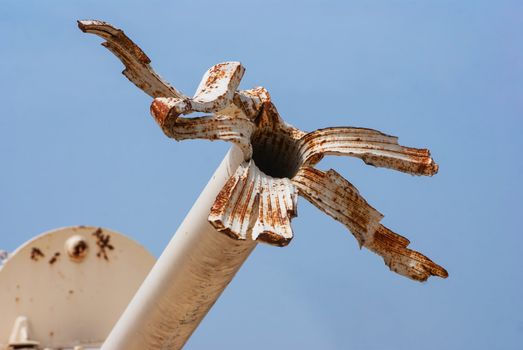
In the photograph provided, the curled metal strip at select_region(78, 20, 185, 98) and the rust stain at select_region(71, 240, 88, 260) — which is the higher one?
the curled metal strip at select_region(78, 20, 185, 98)

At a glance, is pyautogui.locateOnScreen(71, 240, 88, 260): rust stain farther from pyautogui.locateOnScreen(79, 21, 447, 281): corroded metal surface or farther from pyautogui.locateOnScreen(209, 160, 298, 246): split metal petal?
pyautogui.locateOnScreen(209, 160, 298, 246): split metal petal

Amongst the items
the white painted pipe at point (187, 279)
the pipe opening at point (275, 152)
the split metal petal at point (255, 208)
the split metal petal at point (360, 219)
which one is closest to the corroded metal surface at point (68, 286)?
the white painted pipe at point (187, 279)

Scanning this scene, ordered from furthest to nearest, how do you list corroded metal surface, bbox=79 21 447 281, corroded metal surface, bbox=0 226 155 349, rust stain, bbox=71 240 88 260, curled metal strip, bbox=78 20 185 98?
1. rust stain, bbox=71 240 88 260
2. corroded metal surface, bbox=0 226 155 349
3. curled metal strip, bbox=78 20 185 98
4. corroded metal surface, bbox=79 21 447 281

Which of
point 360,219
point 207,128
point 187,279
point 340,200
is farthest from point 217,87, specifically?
point 187,279

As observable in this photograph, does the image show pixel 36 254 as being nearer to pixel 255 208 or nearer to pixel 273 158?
pixel 273 158

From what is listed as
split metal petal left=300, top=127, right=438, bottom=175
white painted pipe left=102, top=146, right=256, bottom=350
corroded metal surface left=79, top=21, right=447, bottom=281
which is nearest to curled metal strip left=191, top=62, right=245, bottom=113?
corroded metal surface left=79, top=21, right=447, bottom=281

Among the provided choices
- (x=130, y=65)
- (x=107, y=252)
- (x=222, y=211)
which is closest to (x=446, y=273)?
(x=222, y=211)

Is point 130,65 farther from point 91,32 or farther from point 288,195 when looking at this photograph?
point 288,195
